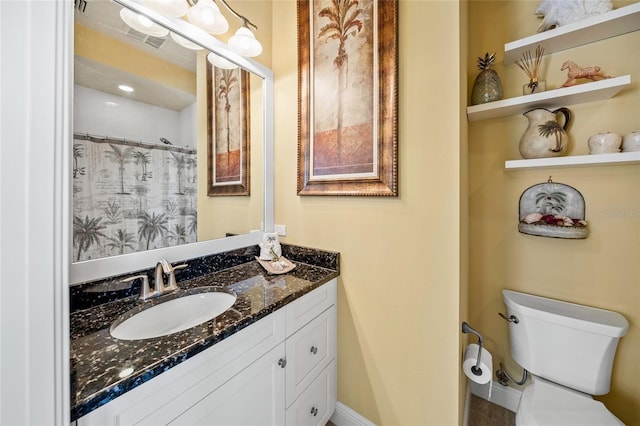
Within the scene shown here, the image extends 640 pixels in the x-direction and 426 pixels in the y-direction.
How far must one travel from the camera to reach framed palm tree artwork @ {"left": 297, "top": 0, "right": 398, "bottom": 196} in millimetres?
1238

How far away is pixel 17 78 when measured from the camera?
0.38 metres

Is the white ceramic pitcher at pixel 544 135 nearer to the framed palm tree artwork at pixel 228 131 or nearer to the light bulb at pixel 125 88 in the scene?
the framed palm tree artwork at pixel 228 131

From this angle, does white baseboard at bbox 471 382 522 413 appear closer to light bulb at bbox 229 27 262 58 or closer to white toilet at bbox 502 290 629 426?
white toilet at bbox 502 290 629 426

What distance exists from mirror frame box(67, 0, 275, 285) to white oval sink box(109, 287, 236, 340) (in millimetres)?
203

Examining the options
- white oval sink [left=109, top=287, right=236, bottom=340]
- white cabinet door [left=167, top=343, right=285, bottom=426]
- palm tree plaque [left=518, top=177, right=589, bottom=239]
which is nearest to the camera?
white cabinet door [left=167, top=343, right=285, bottom=426]

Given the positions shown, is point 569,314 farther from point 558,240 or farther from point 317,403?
point 317,403

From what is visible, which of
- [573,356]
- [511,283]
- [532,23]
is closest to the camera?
[573,356]

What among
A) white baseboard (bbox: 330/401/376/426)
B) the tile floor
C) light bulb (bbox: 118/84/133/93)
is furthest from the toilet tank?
light bulb (bbox: 118/84/133/93)

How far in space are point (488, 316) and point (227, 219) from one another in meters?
1.77

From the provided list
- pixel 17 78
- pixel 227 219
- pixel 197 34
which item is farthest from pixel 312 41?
pixel 17 78

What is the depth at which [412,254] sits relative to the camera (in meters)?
1.21

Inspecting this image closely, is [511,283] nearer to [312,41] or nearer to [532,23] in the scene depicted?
[532,23]

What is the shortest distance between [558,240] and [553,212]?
6.3 inches

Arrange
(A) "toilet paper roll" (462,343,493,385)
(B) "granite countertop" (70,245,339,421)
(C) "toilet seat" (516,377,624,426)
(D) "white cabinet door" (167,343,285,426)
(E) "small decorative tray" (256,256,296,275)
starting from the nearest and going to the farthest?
(B) "granite countertop" (70,245,339,421), (D) "white cabinet door" (167,343,285,426), (C) "toilet seat" (516,377,624,426), (A) "toilet paper roll" (462,343,493,385), (E) "small decorative tray" (256,256,296,275)
